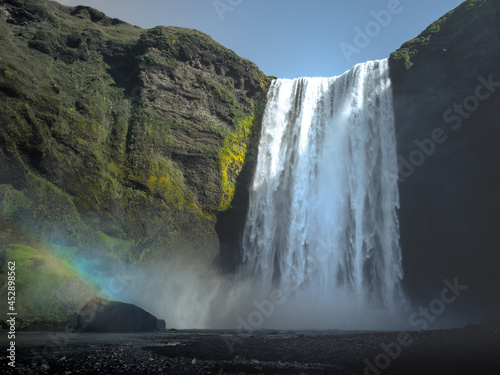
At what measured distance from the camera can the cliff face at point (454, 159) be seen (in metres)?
22.5

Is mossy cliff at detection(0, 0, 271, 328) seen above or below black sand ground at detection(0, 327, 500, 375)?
above

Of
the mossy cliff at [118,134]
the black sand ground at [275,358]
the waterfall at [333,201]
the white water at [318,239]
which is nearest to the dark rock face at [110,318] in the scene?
the white water at [318,239]

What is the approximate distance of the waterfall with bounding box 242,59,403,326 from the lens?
2516 centimetres

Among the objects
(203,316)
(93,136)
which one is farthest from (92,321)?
(93,136)

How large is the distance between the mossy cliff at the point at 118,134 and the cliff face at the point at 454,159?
49.5 feet

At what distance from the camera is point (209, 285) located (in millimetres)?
27281

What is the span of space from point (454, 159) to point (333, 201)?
9.42 meters

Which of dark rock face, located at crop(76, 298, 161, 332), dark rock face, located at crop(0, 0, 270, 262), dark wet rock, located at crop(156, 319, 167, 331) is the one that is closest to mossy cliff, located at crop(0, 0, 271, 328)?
dark rock face, located at crop(0, 0, 270, 262)

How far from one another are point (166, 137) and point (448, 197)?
23.3 m

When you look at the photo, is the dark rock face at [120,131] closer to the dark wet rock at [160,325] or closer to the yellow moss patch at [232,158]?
the yellow moss patch at [232,158]

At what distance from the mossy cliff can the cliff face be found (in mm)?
15077

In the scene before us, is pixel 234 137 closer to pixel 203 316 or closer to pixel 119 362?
pixel 203 316

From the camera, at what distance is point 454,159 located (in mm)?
24578

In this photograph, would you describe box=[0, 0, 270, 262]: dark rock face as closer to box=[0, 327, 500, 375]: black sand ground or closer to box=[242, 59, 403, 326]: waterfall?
box=[242, 59, 403, 326]: waterfall
